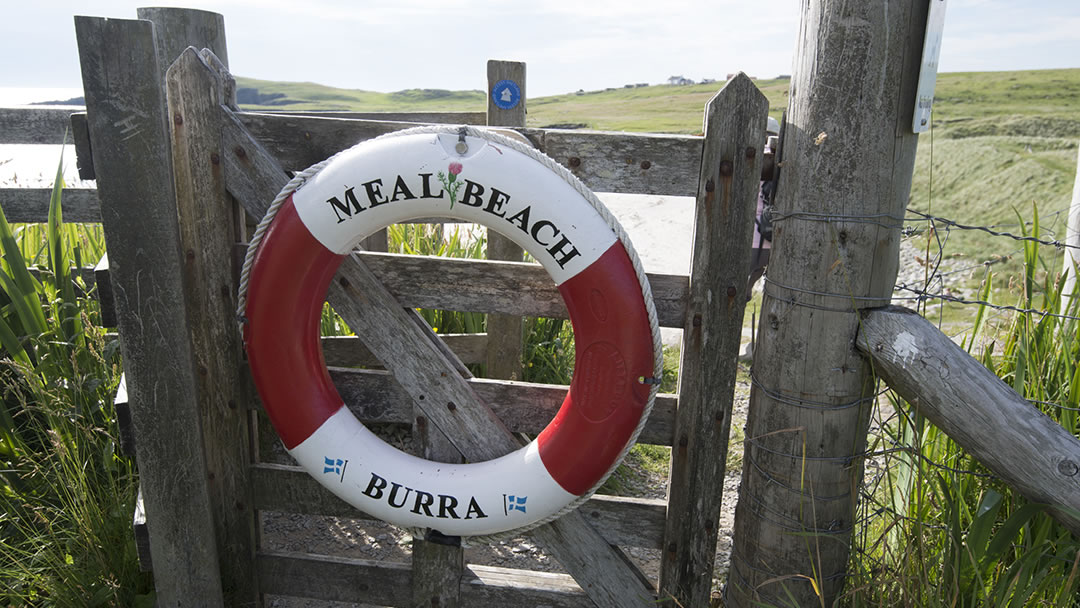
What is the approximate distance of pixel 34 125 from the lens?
3.14 meters

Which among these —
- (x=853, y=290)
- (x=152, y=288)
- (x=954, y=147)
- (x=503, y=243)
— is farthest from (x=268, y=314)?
(x=954, y=147)

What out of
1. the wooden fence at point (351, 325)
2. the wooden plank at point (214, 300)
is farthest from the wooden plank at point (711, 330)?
the wooden plank at point (214, 300)

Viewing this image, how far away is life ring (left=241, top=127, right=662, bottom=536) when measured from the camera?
5.22 ft

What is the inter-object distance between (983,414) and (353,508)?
1.49 m

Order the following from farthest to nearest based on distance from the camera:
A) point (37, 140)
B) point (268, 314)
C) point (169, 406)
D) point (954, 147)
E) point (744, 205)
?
1. point (954, 147)
2. point (37, 140)
3. point (169, 406)
4. point (268, 314)
5. point (744, 205)

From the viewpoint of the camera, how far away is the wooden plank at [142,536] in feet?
6.56

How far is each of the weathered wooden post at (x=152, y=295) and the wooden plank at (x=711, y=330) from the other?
4.05 feet

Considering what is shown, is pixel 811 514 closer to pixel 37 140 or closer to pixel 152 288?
pixel 152 288

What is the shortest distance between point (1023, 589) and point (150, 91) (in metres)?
2.15

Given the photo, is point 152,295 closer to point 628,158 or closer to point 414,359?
point 414,359

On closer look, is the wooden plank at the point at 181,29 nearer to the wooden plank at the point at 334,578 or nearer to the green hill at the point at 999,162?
the green hill at the point at 999,162

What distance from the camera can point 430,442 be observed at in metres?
1.89

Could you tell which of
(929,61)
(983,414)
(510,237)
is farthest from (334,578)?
(929,61)

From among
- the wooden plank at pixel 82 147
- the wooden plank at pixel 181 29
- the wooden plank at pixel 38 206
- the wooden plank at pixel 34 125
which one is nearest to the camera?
the wooden plank at pixel 82 147
